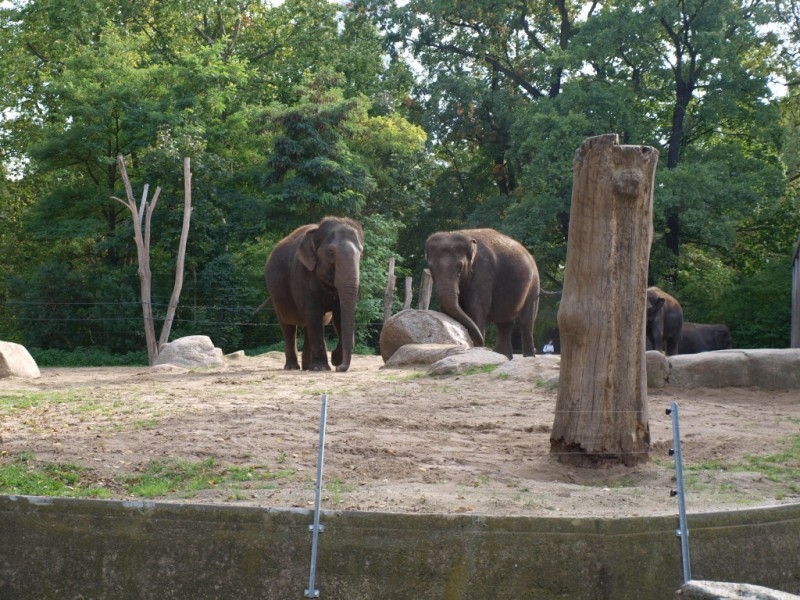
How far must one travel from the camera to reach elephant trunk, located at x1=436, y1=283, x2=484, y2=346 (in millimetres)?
19484

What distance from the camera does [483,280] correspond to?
2039 centimetres

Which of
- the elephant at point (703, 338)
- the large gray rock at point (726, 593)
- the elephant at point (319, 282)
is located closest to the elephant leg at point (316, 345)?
the elephant at point (319, 282)

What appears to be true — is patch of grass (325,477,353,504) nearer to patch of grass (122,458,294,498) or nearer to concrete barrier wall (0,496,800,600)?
patch of grass (122,458,294,498)

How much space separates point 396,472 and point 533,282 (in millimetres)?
→ 14170

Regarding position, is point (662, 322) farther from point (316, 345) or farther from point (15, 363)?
point (15, 363)

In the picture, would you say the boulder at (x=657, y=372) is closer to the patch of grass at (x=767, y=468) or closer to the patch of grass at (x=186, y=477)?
the patch of grass at (x=767, y=468)

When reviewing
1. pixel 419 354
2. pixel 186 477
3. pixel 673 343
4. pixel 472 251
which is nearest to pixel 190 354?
pixel 472 251

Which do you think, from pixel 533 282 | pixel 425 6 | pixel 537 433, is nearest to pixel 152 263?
pixel 425 6

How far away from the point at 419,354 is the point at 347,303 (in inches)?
51.5

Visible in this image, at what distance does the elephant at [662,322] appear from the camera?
25797 mm

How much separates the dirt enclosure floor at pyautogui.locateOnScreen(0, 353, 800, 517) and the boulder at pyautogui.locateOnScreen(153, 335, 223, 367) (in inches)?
269

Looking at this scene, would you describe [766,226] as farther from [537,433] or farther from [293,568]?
[293,568]

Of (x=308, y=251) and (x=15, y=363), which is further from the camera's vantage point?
(x=308, y=251)

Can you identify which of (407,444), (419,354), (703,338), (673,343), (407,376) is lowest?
(407,444)
